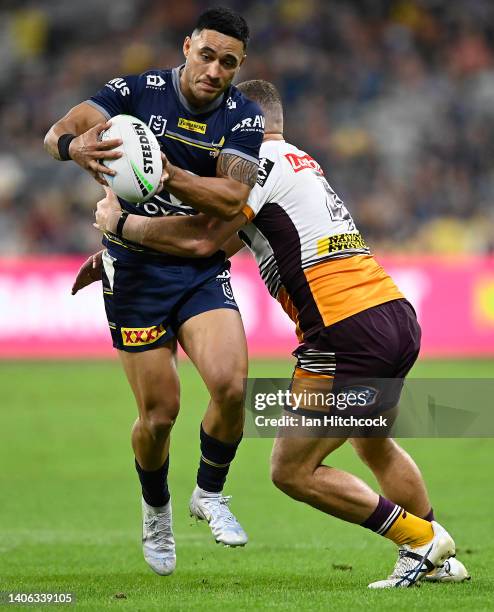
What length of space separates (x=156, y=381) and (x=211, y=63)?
1.71m

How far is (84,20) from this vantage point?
2444cm

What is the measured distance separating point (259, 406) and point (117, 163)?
6.03 feet

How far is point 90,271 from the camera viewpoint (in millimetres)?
6773

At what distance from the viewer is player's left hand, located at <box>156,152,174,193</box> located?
5.66 meters

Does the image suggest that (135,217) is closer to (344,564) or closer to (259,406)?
(259,406)

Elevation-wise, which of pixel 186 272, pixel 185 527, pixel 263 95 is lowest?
pixel 185 527

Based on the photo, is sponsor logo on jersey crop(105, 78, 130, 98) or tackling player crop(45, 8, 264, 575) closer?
tackling player crop(45, 8, 264, 575)

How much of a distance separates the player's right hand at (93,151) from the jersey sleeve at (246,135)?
68 cm

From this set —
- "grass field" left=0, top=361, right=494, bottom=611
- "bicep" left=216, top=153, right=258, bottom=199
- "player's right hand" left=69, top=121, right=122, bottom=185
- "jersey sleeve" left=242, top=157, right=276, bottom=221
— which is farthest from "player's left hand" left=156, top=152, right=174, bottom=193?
"grass field" left=0, top=361, right=494, bottom=611

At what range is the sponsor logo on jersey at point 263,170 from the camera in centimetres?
604

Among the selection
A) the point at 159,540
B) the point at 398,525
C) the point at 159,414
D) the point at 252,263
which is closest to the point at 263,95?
the point at 159,414

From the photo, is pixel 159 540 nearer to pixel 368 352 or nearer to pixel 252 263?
pixel 368 352

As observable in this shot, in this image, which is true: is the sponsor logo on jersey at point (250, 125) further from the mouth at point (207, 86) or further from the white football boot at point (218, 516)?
the white football boot at point (218, 516)

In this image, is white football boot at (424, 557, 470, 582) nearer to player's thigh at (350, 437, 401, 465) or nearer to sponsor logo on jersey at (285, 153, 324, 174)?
player's thigh at (350, 437, 401, 465)
